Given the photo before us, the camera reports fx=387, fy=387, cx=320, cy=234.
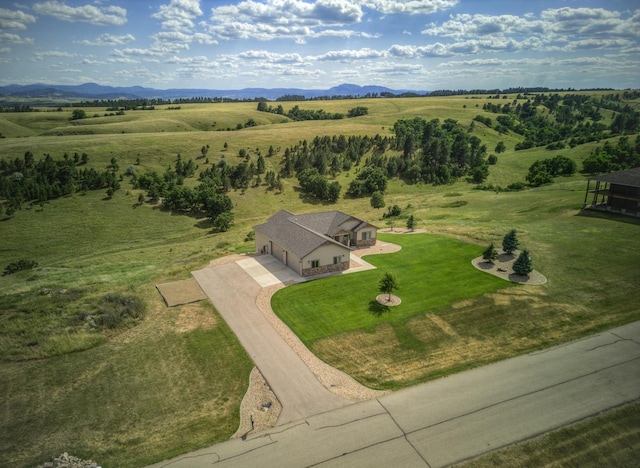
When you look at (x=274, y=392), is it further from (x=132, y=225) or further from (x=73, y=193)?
(x=73, y=193)

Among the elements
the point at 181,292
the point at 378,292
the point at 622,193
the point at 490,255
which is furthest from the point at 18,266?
the point at 622,193

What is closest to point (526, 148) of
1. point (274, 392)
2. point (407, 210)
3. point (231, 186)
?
point (407, 210)

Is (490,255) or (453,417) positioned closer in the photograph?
(453,417)

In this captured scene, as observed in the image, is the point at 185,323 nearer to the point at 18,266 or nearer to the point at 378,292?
the point at 378,292

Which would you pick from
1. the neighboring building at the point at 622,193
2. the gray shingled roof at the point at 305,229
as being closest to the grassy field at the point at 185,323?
the neighboring building at the point at 622,193

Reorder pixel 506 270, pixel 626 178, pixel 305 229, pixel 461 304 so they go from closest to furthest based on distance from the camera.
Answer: pixel 461 304
pixel 506 270
pixel 305 229
pixel 626 178

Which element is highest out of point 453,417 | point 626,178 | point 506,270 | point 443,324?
point 626,178

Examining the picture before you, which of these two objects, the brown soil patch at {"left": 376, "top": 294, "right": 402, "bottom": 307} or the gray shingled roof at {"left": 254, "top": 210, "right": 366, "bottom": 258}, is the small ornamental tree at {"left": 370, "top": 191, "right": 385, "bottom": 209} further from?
the brown soil patch at {"left": 376, "top": 294, "right": 402, "bottom": 307}
